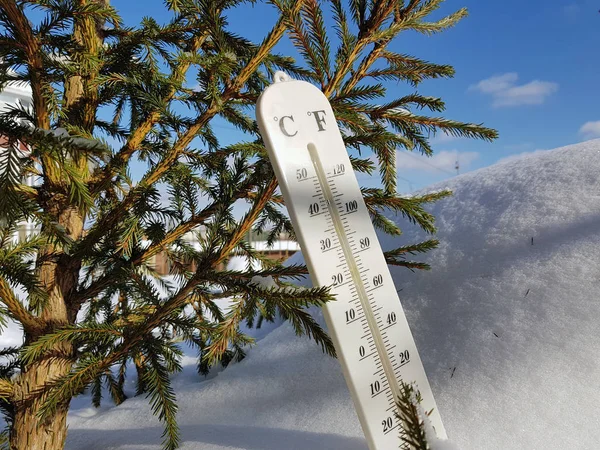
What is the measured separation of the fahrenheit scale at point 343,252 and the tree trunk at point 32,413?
2.21 feet

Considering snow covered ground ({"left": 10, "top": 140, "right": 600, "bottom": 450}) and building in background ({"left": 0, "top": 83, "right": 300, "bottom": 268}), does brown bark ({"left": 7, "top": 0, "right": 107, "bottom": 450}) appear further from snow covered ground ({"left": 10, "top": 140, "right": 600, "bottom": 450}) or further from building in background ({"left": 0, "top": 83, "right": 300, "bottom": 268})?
snow covered ground ({"left": 10, "top": 140, "right": 600, "bottom": 450})

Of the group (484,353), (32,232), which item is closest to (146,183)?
(32,232)

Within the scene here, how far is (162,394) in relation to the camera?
0.97 metres

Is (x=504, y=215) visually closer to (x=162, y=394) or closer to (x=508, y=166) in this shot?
(x=508, y=166)

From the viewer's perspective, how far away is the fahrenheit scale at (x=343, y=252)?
34.3 inches

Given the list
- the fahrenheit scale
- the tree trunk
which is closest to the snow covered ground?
the fahrenheit scale

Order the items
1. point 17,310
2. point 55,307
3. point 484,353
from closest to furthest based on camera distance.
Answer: point 17,310, point 55,307, point 484,353

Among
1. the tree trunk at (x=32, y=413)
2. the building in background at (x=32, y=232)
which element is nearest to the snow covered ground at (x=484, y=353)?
the tree trunk at (x=32, y=413)

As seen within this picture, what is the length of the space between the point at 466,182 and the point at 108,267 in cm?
168

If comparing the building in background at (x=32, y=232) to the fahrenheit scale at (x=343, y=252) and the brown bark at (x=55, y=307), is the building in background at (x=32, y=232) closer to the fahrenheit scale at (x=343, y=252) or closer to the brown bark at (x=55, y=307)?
the brown bark at (x=55, y=307)

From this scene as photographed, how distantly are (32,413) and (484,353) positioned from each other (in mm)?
1207

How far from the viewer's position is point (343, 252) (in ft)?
3.04

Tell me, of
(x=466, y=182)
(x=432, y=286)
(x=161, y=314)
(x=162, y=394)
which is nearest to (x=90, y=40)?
(x=161, y=314)

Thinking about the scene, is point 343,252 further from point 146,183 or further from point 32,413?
point 32,413
